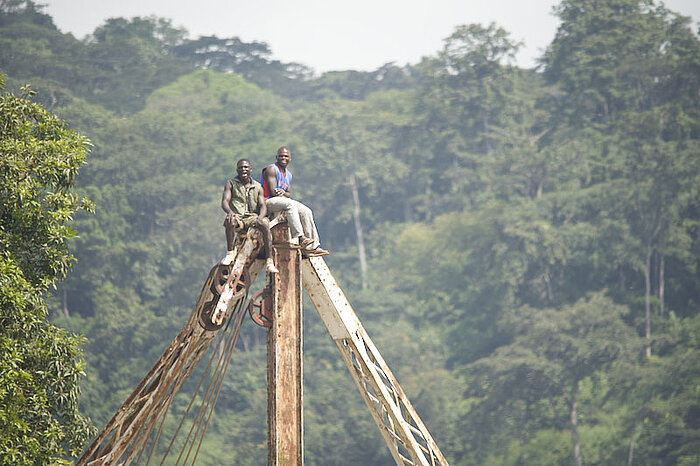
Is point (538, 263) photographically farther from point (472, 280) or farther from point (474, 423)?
point (474, 423)

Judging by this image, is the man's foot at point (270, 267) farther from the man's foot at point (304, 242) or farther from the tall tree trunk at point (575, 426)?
the tall tree trunk at point (575, 426)

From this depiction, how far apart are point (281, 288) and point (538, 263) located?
3826 cm

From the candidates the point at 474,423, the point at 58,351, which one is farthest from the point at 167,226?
the point at 58,351

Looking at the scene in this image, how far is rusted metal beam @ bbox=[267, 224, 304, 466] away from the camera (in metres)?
7.30

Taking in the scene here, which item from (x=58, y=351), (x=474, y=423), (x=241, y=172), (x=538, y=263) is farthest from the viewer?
(x=538, y=263)

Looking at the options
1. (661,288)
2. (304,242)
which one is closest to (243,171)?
(304,242)

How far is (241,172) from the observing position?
822 centimetres

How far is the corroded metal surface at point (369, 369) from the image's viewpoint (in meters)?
7.63

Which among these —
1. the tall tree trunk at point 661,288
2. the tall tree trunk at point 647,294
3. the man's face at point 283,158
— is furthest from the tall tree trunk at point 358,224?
the man's face at point 283,158

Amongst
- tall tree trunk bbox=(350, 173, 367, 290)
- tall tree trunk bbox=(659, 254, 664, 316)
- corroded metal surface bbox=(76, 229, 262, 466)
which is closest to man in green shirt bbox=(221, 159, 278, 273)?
corroded metal surface bbox=(76, 229, 262, 466)

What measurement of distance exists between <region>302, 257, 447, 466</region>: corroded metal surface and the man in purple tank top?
0.46 feet

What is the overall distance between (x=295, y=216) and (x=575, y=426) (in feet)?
101

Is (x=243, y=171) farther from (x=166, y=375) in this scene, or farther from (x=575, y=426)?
(x=575, y=426)

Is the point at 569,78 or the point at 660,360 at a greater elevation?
the point at 569,78
